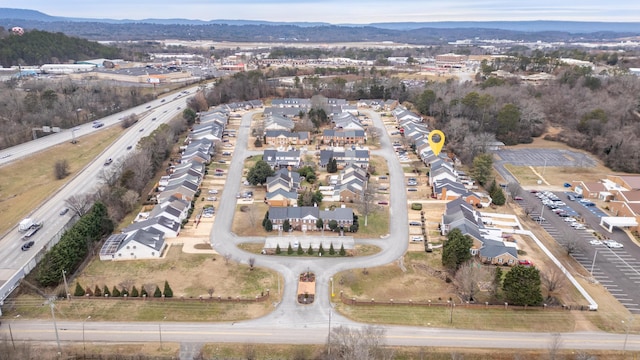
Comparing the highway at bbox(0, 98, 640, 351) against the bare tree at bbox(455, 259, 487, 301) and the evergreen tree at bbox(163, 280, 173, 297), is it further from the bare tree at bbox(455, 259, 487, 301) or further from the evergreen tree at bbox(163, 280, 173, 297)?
the bare tree at bbox(455, 259, 487, 301)

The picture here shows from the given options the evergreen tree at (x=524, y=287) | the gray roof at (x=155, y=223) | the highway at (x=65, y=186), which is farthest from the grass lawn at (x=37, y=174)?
the evergreen tree at (x=524, y=287)

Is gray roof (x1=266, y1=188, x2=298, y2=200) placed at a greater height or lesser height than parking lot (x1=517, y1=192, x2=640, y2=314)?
greater

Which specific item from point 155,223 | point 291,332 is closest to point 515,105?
point 155,223

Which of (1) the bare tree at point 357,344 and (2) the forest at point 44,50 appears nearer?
(1) the bare tree at point 357,344

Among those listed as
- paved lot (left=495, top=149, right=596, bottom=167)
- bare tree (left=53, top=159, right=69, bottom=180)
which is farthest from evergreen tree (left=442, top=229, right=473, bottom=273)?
bare tree (left=53, top=159, right=69, bottom=180)

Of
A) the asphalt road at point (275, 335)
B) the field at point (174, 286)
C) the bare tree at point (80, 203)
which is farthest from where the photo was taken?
the bare tree at point (80, 203)

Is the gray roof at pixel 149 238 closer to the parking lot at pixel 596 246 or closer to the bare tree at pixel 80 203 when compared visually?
the bare tree at pixel 80 203

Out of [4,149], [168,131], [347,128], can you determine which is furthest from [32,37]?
[347,128]
